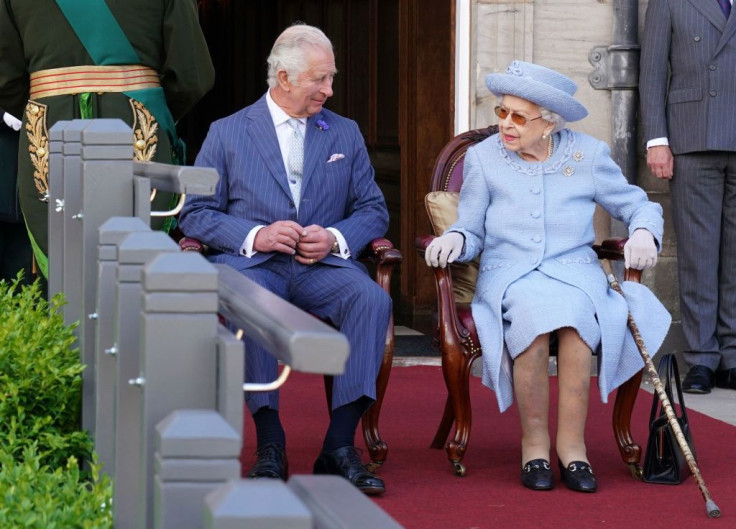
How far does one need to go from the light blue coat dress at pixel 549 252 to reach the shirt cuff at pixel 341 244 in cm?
32

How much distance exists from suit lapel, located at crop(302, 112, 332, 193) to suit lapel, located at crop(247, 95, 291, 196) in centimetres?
7

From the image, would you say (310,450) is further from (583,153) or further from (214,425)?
(214,425)

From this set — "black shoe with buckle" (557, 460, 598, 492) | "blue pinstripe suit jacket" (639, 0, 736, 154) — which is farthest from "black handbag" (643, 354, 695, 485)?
"blue pinstripe suit jacket" (639, 0, 736, 154)

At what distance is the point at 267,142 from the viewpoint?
14.6ft

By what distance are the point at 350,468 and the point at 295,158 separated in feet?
3.28

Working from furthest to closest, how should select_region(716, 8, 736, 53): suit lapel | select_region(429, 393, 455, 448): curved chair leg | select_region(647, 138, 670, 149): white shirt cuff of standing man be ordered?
select_region(647, 138, 670, 149): white shirt cuff of standing man < select_region(716, 8, 736, 53): suit lapel < select_region(429, 393, 455, 448): curved chair leg

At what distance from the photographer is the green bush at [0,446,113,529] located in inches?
80.7

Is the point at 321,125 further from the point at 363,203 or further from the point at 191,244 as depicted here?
the point at 191,244

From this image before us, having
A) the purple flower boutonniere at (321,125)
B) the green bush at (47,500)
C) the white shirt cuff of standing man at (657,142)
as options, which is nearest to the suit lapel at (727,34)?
the white shirt cuff of standing man at (657,142)

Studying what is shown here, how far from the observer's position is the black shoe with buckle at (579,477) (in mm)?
4160

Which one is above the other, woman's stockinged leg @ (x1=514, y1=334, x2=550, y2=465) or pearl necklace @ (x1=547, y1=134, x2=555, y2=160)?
pearl necklace @ (x1=547, y1=134, x2=555, y2=160)

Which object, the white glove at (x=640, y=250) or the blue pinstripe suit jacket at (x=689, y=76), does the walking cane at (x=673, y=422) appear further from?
the blue pinstripe suit jacket at (x=689, y=76)

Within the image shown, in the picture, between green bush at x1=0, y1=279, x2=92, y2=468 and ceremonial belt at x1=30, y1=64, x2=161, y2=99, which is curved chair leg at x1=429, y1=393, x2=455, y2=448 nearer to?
ceremonial belt at x1=30, y1=64, x2=161, y2=99

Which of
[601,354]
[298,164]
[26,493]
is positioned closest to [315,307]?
[298,164]
